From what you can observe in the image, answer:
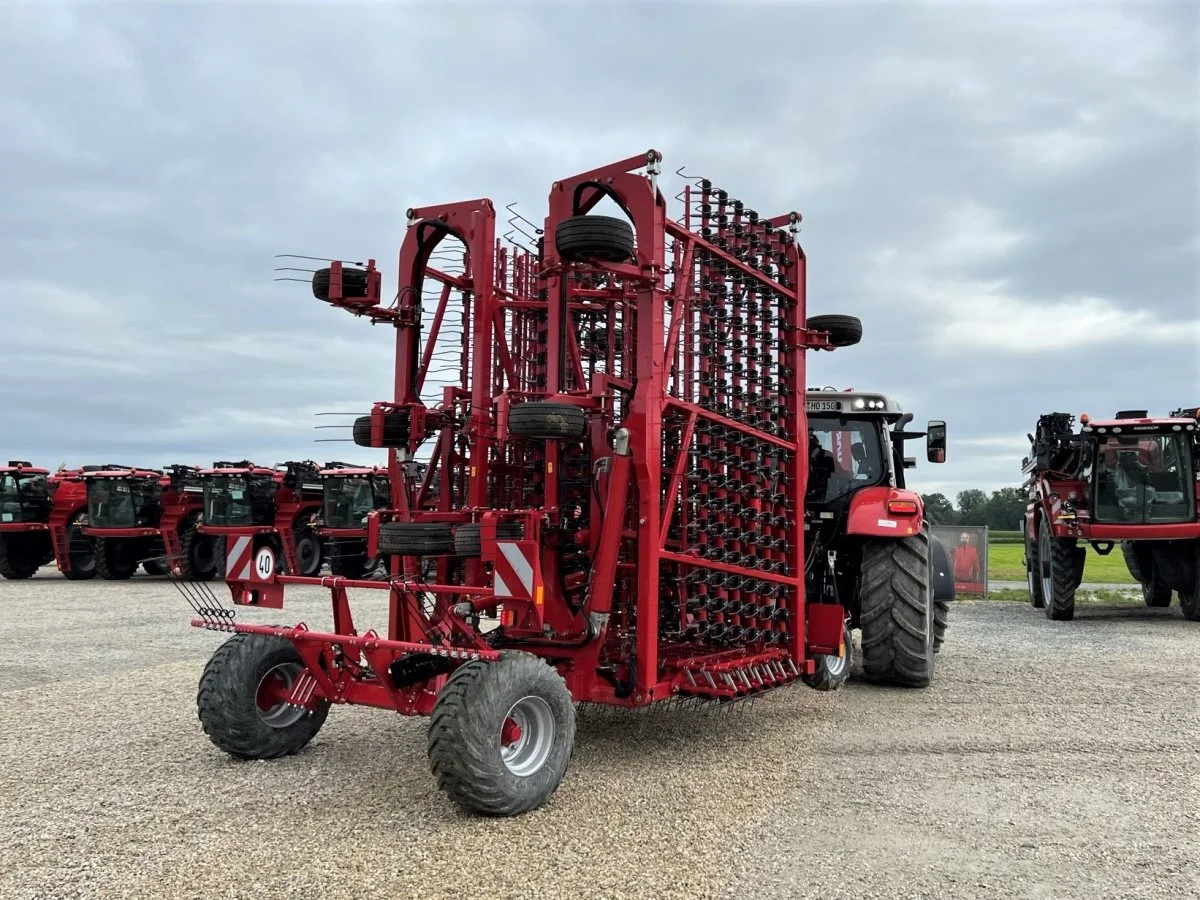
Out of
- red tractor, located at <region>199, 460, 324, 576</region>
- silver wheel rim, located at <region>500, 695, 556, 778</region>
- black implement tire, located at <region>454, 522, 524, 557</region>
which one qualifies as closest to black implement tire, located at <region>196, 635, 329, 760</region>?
black implement tire, located at <region>454, 522, 524, 557</region>

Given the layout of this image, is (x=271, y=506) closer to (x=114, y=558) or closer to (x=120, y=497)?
(x=120, y=497)

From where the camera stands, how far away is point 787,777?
4555 mm

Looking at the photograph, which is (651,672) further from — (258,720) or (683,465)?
(258,720)

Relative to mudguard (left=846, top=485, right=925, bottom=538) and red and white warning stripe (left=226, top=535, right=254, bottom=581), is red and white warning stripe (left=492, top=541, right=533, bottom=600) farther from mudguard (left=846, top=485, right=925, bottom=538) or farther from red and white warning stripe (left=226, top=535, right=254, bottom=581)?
mudguard (left=846, top=485, right=925, bottom=538)

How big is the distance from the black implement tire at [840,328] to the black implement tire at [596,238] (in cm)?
214

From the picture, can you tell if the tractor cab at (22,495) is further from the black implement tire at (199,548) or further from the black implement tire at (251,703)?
the black implement tire at (251,703)

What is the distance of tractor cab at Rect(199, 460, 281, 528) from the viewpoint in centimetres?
1791

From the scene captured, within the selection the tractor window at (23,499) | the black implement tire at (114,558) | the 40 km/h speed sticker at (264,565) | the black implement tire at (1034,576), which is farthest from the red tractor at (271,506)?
the 40 km/h speed sticker at (264,565)

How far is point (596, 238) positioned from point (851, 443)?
370 cm

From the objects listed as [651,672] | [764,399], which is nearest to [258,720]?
[651,672]

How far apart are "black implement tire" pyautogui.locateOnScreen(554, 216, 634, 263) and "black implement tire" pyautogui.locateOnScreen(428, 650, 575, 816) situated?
179 cm

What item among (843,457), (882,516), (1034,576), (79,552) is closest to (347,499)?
(79,552)

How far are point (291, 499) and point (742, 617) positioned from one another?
14.8 meters

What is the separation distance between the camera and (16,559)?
19.3 m
